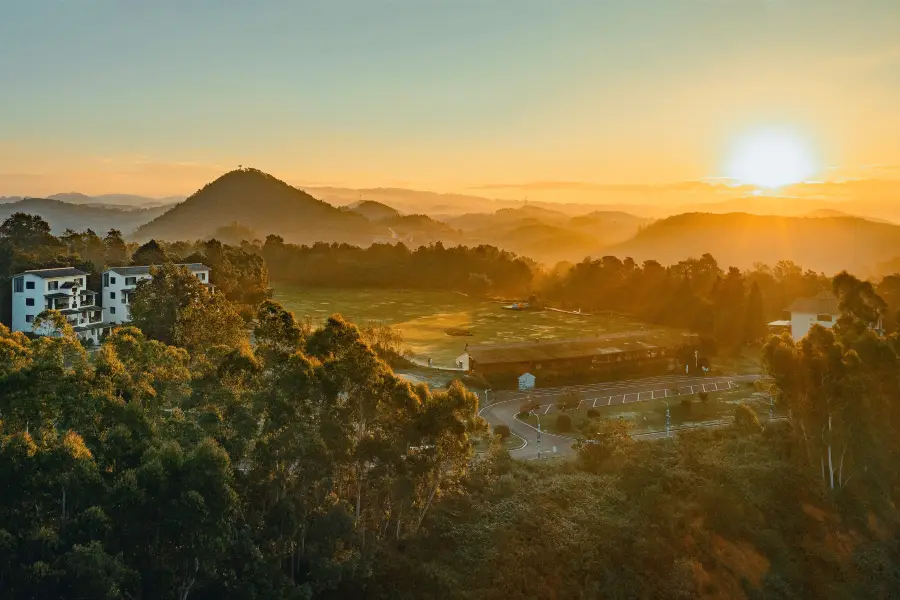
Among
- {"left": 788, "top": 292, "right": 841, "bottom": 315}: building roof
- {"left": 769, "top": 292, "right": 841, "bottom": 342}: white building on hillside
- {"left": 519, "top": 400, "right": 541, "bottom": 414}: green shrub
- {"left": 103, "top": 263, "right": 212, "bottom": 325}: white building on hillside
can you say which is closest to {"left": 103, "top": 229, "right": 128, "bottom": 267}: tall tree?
{"left": 103, "top": 263, "right": 212, "bottom": 325}: white building on hillside

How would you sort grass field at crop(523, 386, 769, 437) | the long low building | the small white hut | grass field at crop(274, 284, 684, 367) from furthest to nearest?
grass field at crop(274, 284, 684, 367) → the long low building → the small white hut → grass field at crop(523, 386, 769, 437)

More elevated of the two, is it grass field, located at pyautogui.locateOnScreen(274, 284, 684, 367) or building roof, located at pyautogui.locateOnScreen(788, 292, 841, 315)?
building roof, located at pyautogui.locateOnScreen(788, 292, 841, 315)

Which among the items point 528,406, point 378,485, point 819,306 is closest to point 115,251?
point 528,406

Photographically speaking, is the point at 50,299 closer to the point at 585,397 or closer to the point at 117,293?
the point at 117,293

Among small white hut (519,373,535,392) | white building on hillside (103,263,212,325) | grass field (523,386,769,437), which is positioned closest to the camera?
grass field (523,386,769,437)

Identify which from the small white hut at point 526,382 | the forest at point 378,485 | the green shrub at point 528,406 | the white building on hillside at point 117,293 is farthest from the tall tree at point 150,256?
the green shrub at point 528,406

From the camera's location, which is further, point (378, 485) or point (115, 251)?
point (115, 251)

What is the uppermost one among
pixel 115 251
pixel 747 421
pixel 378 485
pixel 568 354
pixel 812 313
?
pixel 115 251

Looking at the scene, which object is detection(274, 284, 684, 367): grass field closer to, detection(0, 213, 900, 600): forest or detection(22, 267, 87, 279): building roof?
detection(22, 267, 87, 279): building roof
